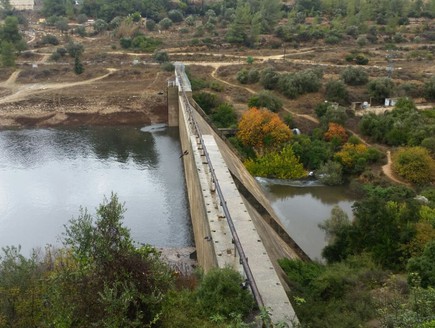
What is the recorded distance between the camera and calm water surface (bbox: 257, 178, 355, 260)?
855 inches

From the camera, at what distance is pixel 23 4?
3319 inches

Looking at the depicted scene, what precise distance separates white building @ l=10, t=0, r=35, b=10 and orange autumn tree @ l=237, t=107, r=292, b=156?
223 ft

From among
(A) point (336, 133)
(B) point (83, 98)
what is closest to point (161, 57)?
(B) point (83, 98)

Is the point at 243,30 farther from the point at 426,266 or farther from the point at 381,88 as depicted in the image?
the point at 426,266

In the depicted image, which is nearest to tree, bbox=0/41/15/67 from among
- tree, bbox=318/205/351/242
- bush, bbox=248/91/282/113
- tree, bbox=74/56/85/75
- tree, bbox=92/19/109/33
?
tree, bbox=74/56/85/75

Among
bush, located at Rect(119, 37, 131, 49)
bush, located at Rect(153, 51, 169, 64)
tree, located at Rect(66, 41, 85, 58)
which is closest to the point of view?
bush, located at Rect(153, 51, 169, 64)

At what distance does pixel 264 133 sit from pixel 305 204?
630 centimetres

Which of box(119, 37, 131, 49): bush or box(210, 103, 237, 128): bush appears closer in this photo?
box(210, 103, 237, 128): bush

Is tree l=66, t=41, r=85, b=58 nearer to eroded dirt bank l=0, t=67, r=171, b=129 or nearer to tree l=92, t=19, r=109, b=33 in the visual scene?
eroded dirt bank l=0, t=67, r=171, b=129

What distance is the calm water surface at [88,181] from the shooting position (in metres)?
21.8

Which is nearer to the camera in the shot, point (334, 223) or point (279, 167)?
point (334, 223)


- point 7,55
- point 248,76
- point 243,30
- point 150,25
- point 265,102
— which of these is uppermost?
point 150,25

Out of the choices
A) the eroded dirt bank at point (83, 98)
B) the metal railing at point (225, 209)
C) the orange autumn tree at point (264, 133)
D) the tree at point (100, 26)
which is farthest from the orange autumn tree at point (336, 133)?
the tree at point (100, 26)

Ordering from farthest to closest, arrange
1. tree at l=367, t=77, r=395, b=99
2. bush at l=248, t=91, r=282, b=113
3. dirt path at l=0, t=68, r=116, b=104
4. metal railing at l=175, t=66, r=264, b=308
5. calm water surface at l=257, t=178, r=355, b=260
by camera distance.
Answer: dirt path at l=0, t=68, r=116, b=104
tree at l=367, t=77, r=395, b=99
bush at l=248, t=91, r=282, b=113
calm water surface at l=257, t=178, r=355, b=260
metal railing at l=175, t=66, r=264, b=308
